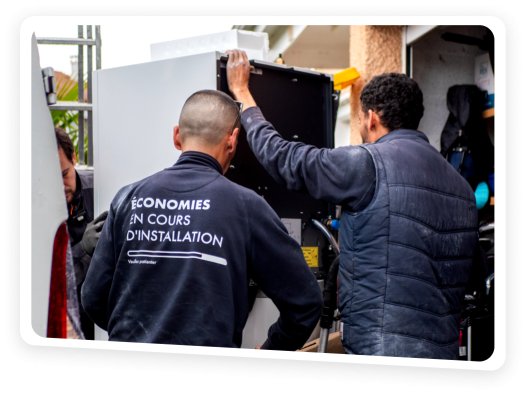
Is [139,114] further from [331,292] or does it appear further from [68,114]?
[331,292]

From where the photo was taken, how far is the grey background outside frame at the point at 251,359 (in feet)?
5.14

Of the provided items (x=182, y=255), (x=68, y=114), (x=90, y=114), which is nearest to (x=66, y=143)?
(x=68, y=114)

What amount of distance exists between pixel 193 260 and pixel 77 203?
4.66 ft

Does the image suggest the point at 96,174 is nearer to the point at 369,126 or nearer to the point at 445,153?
the point at 369,126

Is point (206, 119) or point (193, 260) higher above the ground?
point (206, 119)

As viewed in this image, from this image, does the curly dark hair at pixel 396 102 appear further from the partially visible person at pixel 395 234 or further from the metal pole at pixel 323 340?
the metal pole at pixel 323 340

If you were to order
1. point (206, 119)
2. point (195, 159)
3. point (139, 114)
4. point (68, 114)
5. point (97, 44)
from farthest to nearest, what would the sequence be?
point (68, 114) → point (97, 44) → point (139, 114) → point (206, 119) → point (195, 159)

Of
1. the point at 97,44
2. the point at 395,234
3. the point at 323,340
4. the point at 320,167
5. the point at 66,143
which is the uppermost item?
the point at 97,44

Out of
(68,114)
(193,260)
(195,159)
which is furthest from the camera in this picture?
(68,114)

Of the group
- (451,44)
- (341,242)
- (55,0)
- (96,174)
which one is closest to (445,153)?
(451,44)

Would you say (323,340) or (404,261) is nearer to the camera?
(404,261)

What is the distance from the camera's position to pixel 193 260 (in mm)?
1450

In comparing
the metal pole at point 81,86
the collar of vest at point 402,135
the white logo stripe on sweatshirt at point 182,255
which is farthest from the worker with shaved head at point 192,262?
the metal pole at point 81,86

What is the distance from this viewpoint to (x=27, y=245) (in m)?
1.74
